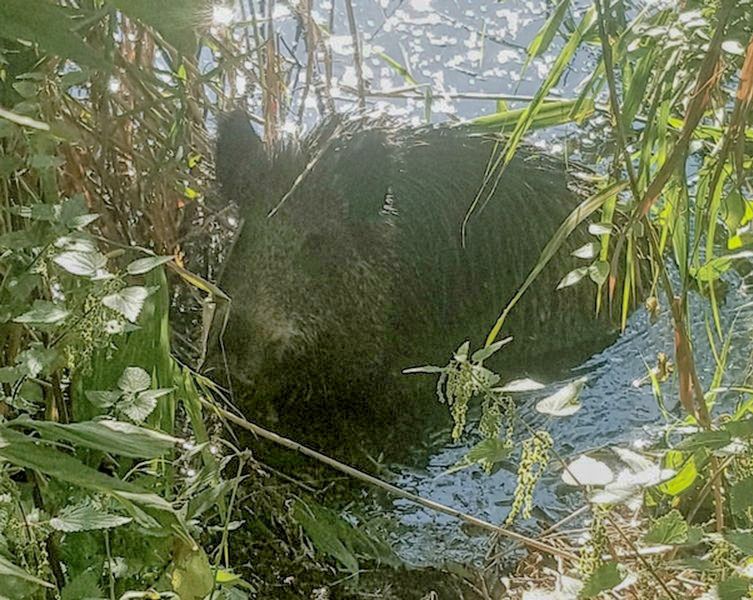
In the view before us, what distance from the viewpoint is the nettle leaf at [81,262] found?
0.86m

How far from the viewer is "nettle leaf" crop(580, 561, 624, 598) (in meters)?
0.80

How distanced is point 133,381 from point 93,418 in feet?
0.28

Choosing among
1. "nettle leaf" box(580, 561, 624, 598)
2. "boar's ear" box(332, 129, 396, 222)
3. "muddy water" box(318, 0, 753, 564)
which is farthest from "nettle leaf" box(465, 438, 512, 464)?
"boar's ear" box(332, 129, 396, 222)

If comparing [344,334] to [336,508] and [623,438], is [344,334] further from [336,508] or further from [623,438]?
[623,438]

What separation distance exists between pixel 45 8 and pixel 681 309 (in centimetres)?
79

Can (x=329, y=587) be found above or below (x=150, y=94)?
below

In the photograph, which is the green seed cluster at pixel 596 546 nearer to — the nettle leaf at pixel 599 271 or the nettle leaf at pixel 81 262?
the nettle leaf at pixel 599 271

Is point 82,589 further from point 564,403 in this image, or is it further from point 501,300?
point 501,300

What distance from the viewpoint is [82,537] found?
98cm

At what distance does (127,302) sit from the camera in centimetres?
88

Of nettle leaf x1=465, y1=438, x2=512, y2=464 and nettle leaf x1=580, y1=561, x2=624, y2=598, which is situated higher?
nettle leaf x1=465, y1=438, x2=512, y2=464

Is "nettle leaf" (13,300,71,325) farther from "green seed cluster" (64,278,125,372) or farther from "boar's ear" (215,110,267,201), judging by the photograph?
"boar's ear" (215,110,267,201)

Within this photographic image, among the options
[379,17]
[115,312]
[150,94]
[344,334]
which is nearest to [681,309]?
[115,312]

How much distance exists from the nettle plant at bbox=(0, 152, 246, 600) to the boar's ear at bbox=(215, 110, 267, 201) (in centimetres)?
111
